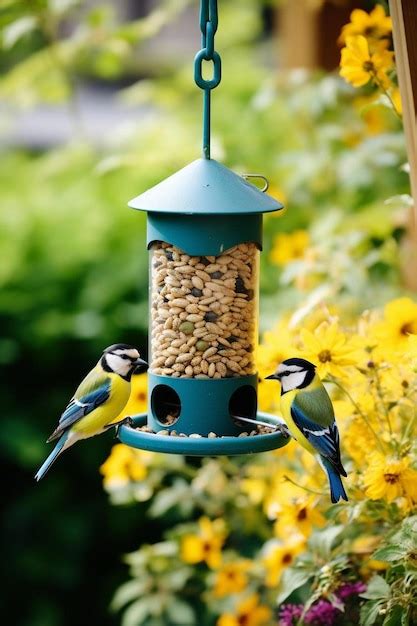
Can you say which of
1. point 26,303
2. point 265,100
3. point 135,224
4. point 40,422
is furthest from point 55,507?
point 265,100

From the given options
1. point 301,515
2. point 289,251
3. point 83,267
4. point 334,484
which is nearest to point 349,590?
point 301,515

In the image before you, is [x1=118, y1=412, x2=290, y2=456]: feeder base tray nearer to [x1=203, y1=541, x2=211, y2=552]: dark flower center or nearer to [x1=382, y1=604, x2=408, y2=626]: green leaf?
[x1=382, y1=604, x2=408, y2=626]: green leaf

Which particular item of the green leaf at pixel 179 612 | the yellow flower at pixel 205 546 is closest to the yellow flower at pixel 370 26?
the yellow flower at pixel 205 546

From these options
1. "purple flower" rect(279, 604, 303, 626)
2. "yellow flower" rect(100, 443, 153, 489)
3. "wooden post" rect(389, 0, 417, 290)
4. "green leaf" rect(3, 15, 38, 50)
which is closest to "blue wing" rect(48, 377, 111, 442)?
"purple flower" rect(279, 604, 303, 626)

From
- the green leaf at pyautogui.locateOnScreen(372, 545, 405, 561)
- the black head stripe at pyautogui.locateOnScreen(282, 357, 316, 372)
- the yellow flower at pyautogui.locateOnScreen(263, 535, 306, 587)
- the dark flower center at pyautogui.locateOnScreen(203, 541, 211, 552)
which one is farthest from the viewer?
the dark flower center at pyautogui.locateOnScreen(203, 541, 211, 552)

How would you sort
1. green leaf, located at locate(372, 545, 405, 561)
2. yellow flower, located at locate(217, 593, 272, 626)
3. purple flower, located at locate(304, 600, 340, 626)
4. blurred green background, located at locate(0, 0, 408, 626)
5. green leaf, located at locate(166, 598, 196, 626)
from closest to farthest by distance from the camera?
1. green leaf, located at locate(372, 545, 405, 561)
2. purple flower, located at locate(304, 600, 340, 626)
3. yellow flower, located at locate(217, 593, 272, 626)
4. green leaf, located at locate(166, 598, 196, 626)
5. blurred green background, located at locate(0, 0, 408, 626)

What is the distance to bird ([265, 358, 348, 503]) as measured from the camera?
2416mm

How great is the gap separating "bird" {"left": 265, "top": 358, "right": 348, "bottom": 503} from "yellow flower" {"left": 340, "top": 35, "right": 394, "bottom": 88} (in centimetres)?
68

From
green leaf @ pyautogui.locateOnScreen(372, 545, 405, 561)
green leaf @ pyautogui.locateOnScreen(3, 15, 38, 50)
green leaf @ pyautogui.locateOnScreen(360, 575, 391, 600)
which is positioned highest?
green leaf @ pyautogui.locateOnScreen(3, 15, 38, 50)

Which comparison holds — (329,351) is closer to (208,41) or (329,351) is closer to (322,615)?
(322,615)

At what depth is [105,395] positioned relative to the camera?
107 inches

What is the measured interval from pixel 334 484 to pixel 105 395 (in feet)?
2.06

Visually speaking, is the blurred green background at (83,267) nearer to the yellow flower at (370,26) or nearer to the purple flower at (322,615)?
the yellow flower at (370,26)

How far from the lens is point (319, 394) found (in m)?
2.49
